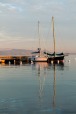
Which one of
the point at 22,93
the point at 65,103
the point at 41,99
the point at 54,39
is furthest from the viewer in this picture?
the point at 54,39

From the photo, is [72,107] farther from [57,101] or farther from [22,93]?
[22,93]

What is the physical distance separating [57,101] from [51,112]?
13.7 ft

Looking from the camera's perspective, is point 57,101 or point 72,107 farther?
point 57,101

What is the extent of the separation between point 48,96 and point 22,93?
125 inches

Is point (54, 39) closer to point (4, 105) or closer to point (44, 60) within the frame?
point (44, 60)

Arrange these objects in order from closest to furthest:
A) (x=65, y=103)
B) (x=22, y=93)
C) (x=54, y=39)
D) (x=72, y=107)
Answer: (x=72, y=107), (x=65, y=103), (x=22, y=93), (x=54, y=39)

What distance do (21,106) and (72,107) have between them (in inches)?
143

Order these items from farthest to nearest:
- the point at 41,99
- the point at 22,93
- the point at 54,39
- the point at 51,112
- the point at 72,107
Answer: the point at 54,39 → the point at 22,93 → the point at 41,99 → the point at 72,107 → the point at 51,112

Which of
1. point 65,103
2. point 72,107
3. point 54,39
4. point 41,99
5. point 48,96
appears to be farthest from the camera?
point 54,39

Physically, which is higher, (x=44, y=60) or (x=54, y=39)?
(x=54, y=39)

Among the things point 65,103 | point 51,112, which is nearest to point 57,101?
point 65,103

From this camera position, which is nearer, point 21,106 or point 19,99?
point 21,106

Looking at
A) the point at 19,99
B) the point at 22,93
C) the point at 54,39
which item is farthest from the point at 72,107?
the point at 54,39

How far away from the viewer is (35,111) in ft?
66.5
